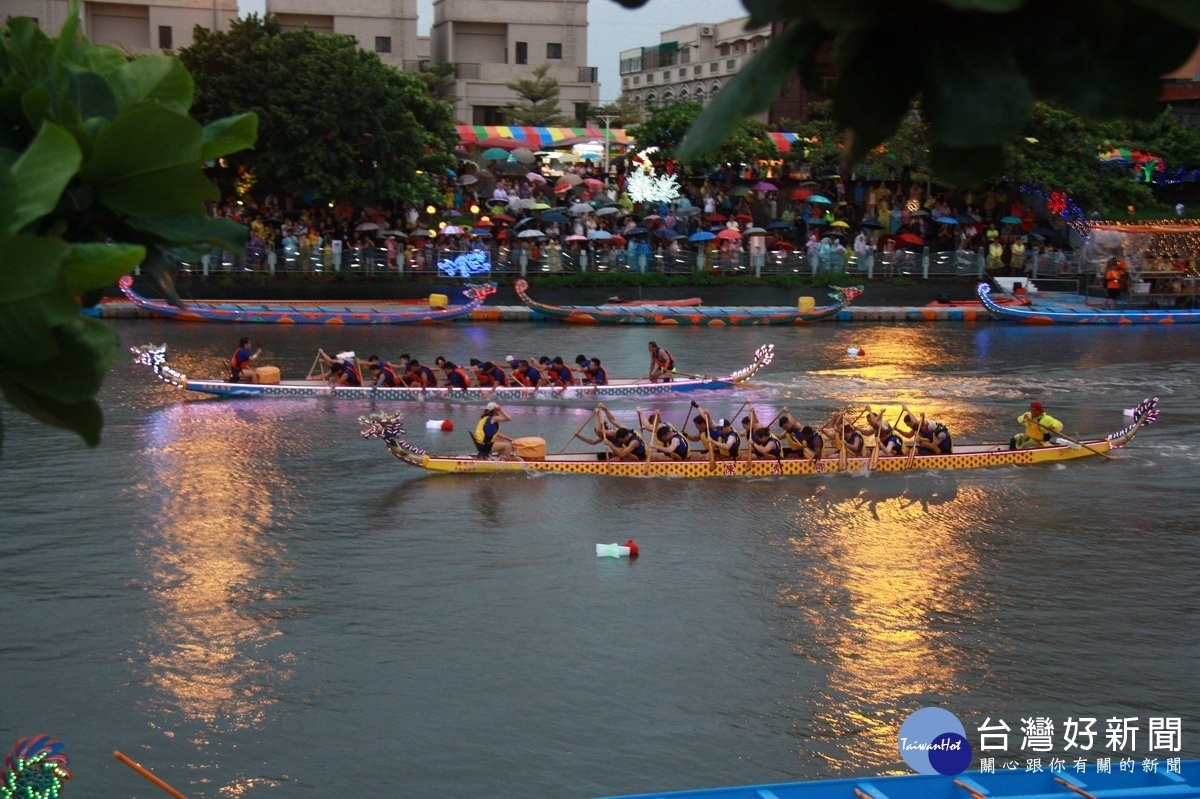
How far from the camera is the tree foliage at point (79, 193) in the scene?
6.76ft

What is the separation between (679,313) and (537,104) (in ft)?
85.3

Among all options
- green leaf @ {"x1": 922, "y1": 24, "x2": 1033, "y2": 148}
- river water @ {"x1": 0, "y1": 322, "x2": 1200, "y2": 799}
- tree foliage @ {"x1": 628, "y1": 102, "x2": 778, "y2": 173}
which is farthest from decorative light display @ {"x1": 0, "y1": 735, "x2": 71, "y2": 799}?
tree foliage @ {"x1": 628, "y1": 102, "x2": 778, "y2": 173}

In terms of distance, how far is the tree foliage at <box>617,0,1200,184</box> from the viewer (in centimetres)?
167

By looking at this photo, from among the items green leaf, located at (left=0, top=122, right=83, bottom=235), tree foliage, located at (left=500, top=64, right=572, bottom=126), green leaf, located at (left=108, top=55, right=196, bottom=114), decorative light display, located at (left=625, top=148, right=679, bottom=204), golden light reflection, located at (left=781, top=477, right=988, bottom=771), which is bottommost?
golden light reflection, located at (left=781, top=477, right=988, bottom=771)

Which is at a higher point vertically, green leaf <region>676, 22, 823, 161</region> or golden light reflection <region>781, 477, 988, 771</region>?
green leaf <region>676, 22, 823, 161</region>

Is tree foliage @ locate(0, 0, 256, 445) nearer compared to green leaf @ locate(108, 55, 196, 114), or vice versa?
A: tree foliage @ locate(0, 0, 256, 445)

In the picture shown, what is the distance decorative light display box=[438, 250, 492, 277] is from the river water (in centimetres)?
1652

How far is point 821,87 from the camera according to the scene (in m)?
1.95

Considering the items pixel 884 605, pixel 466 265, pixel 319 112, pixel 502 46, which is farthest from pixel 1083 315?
pixel 502 46

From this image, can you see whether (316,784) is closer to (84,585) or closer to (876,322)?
(84,585)

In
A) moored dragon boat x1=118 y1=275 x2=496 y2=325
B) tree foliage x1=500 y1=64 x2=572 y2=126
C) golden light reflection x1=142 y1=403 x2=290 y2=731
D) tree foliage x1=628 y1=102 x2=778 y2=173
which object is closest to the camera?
golden light reflection x1=142 y1=403 x2=290 y2=731

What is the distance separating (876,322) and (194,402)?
2216 centimetres

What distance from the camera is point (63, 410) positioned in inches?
90.1

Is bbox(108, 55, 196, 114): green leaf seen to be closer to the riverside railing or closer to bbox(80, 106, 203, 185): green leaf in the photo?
bbox(80, 106, 203, 185): green leaf
